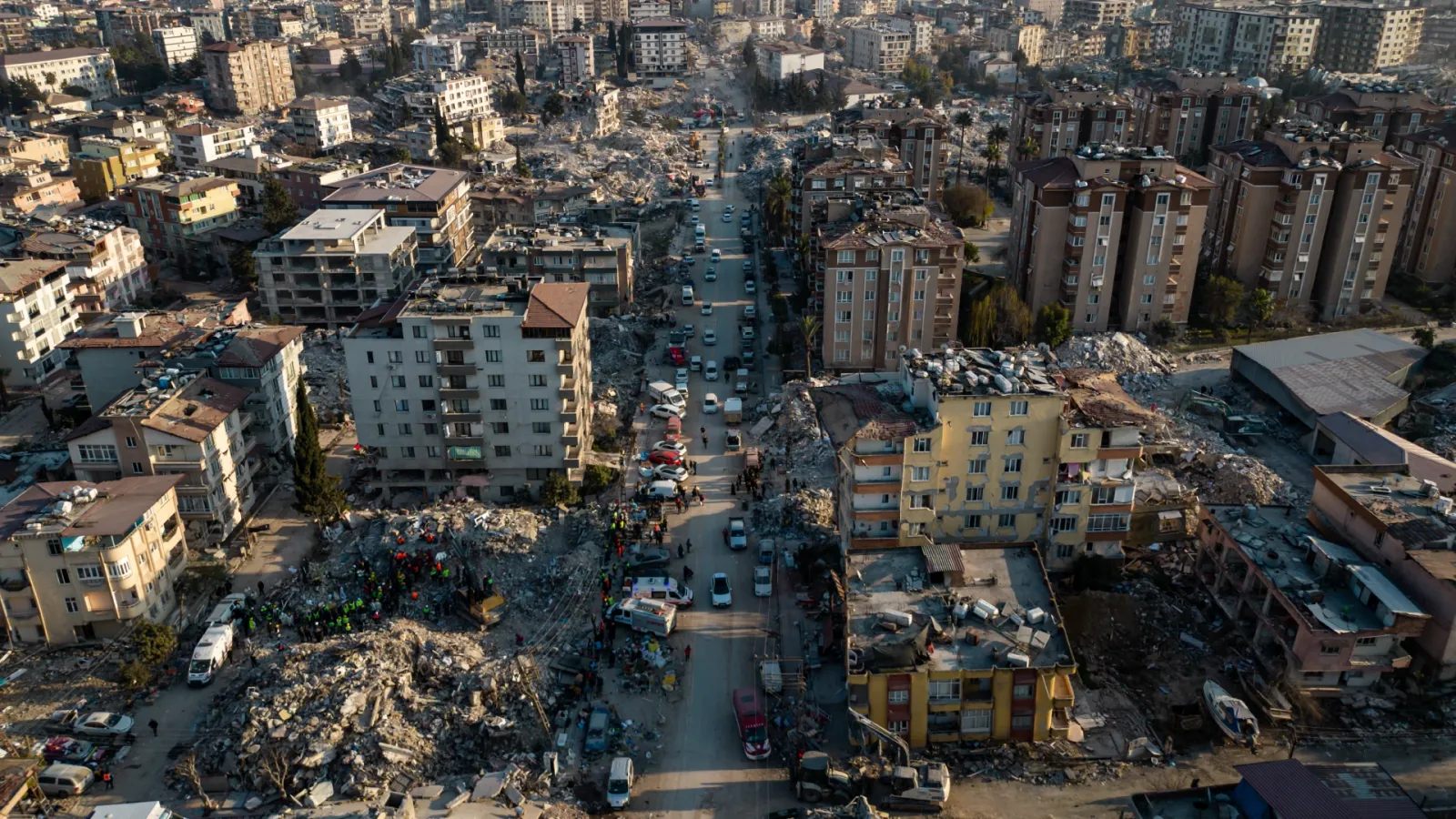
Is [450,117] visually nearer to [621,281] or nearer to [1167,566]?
[621,281]

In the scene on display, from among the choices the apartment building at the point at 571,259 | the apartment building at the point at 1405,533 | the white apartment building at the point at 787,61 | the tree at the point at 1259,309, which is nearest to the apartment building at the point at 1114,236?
the tree at the point at 1259,309

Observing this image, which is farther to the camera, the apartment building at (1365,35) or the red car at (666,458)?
the apartment building at (1365,35)

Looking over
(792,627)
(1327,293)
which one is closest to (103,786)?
(792,627)

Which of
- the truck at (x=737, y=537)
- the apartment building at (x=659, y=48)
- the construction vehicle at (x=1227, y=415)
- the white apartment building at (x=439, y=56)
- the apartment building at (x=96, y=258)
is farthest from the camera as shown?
the apartment building at (x=659, y=48)

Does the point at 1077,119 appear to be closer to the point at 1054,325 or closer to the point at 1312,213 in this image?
the point at 1312,213

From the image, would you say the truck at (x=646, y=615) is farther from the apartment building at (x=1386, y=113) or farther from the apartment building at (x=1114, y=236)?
the apartment building at (x=1386, y=113)

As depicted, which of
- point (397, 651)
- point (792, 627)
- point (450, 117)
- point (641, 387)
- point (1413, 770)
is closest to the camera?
point (1413, 770)

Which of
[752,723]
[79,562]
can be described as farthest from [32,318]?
[752,723]
